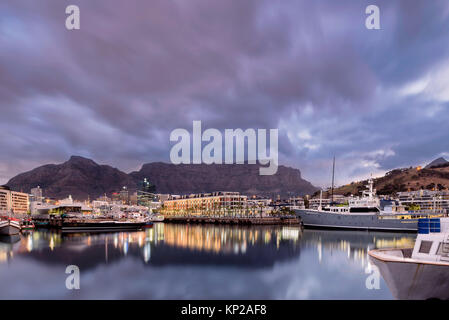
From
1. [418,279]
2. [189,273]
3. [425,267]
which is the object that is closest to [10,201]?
[189,273]

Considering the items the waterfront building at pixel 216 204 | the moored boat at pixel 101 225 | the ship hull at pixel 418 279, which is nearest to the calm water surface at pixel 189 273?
the ship hull at pixel 418 279

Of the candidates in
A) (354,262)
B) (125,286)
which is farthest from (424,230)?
(125,286)

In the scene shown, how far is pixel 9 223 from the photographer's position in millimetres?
56219

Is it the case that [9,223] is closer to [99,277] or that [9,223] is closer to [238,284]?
[99,277]

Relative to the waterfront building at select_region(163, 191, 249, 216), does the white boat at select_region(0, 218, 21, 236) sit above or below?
above

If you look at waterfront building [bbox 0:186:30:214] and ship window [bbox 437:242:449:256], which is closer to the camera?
ship window [bbox 437:242:449:256]

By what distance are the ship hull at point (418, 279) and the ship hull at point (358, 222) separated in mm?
59806

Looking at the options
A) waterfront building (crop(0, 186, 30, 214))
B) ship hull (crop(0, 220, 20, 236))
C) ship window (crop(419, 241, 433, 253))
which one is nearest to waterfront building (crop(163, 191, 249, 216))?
waterfront building (crop(0, 186, 30, 214))

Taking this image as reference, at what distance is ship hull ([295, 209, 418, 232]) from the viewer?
63.6 meters

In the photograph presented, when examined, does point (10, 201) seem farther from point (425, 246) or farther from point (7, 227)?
point (425, 246)

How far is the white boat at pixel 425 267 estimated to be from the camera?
12.5 metres

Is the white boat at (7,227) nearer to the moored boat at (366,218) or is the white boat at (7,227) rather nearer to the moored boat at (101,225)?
the moored boat at (101,225)

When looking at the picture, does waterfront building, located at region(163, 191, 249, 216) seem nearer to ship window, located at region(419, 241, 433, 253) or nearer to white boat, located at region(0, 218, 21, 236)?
white boat, located at region(0, 218, 21, 236)

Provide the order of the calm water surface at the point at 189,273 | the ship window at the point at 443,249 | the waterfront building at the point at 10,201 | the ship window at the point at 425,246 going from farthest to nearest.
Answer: the waterfront building at the point at 10,201 → the calm water surface at the point at 189,273 → the ship window at the point at 425,246 → the ship window at the point at 443,249
